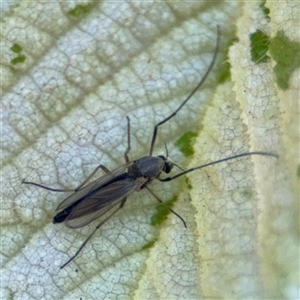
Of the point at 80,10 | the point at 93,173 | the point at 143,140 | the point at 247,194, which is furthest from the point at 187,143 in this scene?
the point at 80,10

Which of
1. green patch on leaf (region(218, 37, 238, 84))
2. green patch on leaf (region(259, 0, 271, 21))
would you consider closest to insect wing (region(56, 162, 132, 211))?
green patch on leaf (region(218, 37, 238, 84))

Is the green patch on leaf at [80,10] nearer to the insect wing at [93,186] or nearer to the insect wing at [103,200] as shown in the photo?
the insect wing at [93,186]

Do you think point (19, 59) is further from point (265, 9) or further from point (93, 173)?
point (265, 9)

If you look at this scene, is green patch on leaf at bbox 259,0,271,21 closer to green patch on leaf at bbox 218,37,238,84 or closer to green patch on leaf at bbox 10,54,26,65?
green patch on leaf at bbox 218,37,238,84

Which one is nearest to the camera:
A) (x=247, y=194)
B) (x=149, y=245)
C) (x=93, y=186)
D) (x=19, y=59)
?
(x=247, y=194)

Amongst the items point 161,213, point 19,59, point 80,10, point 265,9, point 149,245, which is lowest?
point 149,245

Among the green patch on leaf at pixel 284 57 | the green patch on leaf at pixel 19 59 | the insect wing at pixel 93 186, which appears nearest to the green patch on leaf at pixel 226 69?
the green patch on leaf at pixel 284 57

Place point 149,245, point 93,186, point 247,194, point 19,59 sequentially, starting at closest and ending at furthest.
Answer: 1. point 247,194
2. point 149,245
3. point 19,59
4. point 93,186

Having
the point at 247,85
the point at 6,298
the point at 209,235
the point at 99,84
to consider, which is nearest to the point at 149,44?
the point at 99,84
